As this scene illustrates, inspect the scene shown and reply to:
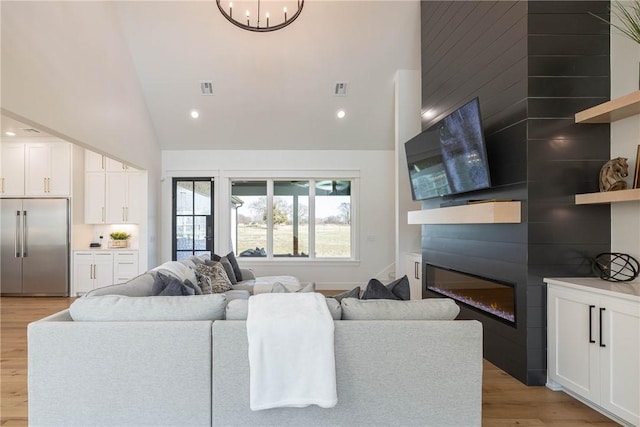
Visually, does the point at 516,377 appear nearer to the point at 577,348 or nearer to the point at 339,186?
the point at 577,348

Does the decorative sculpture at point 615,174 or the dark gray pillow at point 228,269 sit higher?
the decorative sculpture at point 615,174

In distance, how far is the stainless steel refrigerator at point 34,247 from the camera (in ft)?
20.3

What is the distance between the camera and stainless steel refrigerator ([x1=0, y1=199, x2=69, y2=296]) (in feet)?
20.3

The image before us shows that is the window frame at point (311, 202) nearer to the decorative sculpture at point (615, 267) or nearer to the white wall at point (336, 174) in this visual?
the white wall at point (336, 174)

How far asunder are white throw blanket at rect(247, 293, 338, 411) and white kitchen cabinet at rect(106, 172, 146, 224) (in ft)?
18.0

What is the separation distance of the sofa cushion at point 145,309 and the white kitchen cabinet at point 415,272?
3.51 metres

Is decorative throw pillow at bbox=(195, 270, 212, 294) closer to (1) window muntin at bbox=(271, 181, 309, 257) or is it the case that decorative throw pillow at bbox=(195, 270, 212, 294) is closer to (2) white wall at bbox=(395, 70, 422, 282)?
(2) white wall at bbox=(395, 70, 422, 282)

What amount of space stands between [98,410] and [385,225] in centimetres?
571

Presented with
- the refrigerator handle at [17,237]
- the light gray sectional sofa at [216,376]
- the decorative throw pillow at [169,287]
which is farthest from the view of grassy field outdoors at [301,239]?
the light gray sectional sofa at [216,376]

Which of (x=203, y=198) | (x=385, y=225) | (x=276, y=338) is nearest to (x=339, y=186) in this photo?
(x=385, y=225)

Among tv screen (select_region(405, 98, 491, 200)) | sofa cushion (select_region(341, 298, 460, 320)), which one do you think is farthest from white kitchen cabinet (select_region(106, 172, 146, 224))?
sofa cushion (select_region(341, 298, 460, 320))

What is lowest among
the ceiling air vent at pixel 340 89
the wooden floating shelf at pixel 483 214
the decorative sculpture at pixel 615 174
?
the wooden floating shelf at pixel 483 214

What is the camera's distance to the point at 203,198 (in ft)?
23.2

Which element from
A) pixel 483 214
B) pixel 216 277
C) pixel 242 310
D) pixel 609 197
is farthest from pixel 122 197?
pixel 609 197
